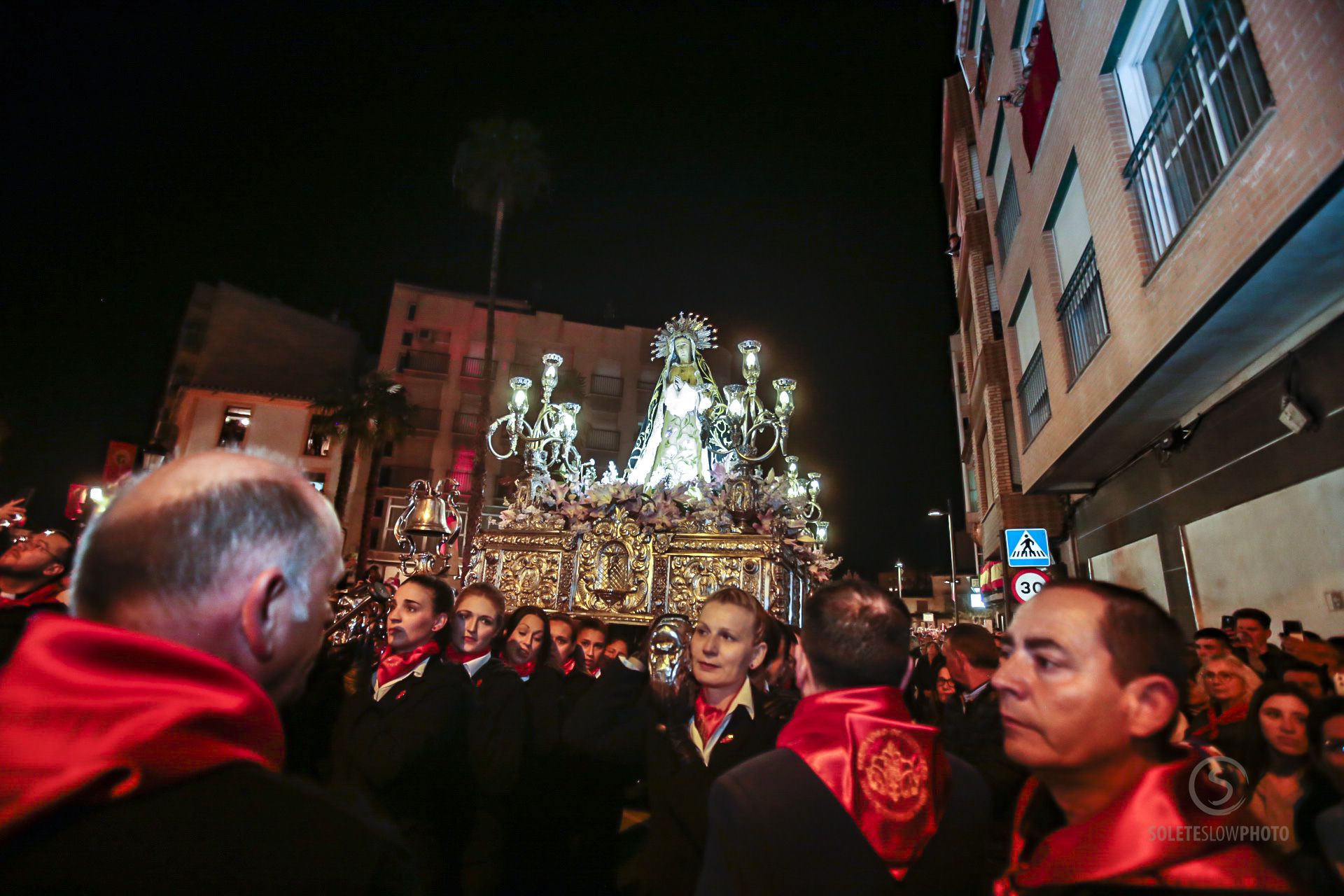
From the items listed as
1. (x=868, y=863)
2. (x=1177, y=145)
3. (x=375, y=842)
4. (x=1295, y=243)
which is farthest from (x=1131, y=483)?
(x=375, y=842)

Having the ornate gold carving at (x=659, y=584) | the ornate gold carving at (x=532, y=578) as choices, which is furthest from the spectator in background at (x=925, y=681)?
the ornate gold carving at (x=532, y=578)

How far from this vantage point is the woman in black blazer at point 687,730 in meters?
2.87

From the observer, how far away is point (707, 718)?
129 inches

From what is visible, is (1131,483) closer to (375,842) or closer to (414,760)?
(414,760)

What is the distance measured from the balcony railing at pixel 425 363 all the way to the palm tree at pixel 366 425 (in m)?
5.74

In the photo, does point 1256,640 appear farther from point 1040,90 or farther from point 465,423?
point 465,423

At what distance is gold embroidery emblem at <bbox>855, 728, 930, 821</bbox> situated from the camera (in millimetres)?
2064

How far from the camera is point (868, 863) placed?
199 centimetres

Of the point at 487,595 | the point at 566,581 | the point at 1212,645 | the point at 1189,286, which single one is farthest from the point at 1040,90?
the point at 487,595

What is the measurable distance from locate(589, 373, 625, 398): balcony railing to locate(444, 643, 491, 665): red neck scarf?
121 ft

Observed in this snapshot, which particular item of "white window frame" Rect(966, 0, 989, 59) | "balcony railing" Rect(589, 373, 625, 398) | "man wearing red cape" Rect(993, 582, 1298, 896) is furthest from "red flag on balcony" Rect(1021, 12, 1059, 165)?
"balcony railing" Rect(589, 373, 625, 398)

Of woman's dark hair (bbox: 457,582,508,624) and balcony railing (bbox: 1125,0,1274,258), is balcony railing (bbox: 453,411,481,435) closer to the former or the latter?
balcony railing (bbox: 1125,0,1274,258)

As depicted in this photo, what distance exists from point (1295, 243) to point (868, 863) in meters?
5.91

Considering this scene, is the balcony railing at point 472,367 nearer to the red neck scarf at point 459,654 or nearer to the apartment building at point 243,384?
the apartment building at point 243,384
